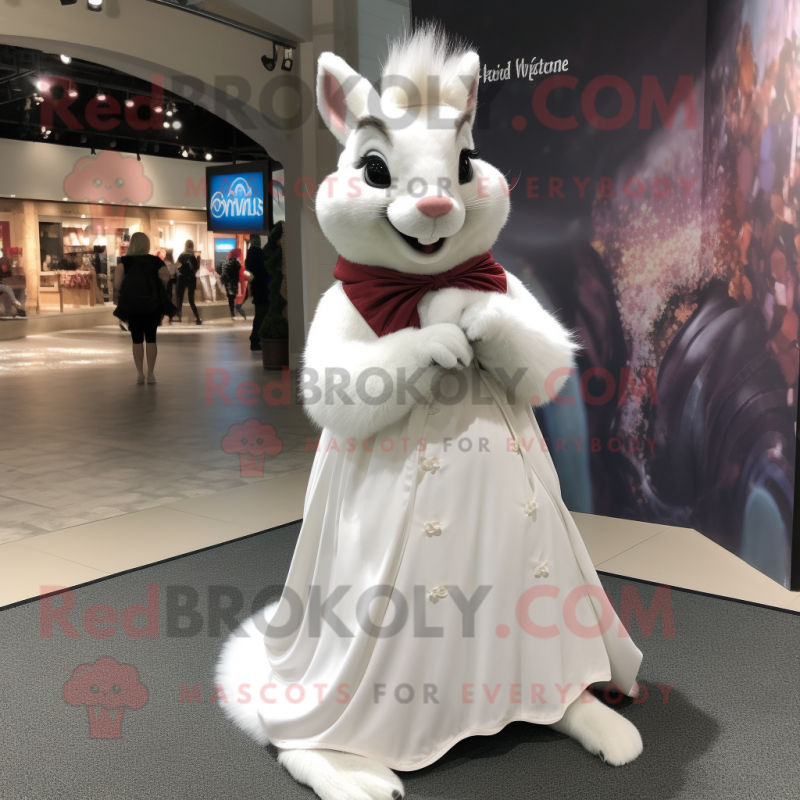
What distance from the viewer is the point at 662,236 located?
3514mm

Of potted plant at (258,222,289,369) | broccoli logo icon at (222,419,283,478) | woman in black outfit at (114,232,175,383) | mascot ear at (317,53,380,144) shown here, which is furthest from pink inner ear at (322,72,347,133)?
potted plant at (258,222,289,369)

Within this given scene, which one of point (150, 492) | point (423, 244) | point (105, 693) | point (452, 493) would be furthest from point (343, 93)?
point (150, 492)

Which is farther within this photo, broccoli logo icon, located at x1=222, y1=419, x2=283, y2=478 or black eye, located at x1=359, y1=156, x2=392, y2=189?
broccoli logo icon, located at x1=222, y1=419, x2=283, y2=478

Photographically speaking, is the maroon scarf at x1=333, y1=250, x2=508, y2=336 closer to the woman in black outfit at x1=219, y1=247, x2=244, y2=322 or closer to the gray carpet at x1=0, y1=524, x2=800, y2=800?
the gray carpet at x1=0, y1=524, x2=800, y2=800

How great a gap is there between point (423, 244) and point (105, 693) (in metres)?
1.49

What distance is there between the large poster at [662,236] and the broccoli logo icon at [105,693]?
2.15m

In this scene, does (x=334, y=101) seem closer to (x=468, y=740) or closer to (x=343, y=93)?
(x=343, y=93)

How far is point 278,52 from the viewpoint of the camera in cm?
767

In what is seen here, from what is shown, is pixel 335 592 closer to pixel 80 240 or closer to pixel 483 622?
pixel 483 622

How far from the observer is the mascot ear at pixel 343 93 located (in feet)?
6.48

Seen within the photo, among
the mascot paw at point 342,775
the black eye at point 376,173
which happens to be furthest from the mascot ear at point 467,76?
the mascot paw at point 342,775

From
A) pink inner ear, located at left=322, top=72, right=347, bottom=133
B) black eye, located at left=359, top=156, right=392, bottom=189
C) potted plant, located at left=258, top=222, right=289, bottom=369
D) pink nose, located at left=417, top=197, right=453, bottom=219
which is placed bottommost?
potted plant, located at left=258, top=222, right=289, bottom=369

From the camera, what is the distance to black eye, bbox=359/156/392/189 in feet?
6.24

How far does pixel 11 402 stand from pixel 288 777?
20.1ft
